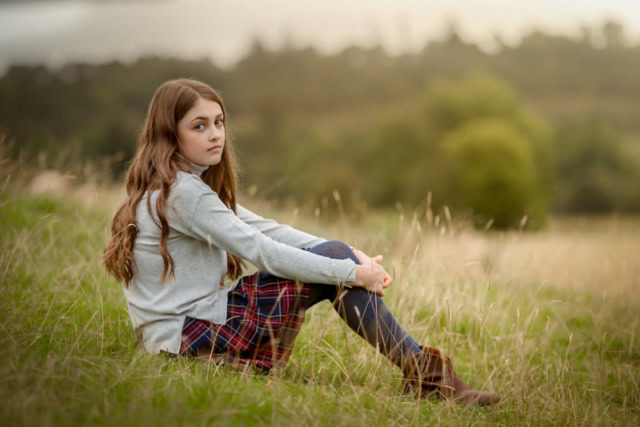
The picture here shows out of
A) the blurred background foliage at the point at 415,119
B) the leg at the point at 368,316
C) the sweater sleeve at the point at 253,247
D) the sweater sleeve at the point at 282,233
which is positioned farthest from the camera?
the blurred background foliage at the point at 415,119

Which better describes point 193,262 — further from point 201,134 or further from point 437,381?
point 437,381

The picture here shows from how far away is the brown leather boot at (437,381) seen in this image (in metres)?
2.48

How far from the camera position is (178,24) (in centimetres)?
2242

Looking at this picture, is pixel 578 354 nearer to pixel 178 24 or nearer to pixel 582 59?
pixel 178 24

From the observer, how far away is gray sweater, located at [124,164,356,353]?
2311 mm

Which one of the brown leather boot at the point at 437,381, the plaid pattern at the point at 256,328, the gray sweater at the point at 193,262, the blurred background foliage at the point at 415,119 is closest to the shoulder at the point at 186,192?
the gray sweater at the point at 193,262

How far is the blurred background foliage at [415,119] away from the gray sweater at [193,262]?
0.89m

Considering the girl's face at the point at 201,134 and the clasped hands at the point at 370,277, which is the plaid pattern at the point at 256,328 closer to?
the clasped hands at the point at 370,277

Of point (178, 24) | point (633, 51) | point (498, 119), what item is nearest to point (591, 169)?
point (498, 119)

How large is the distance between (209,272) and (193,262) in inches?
3.3

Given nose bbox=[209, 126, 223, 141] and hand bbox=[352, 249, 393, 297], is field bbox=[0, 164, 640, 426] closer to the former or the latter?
hand bbox=[352, 249, 393, 297]

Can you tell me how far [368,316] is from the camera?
246cm

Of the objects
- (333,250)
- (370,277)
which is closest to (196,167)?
(333,250)

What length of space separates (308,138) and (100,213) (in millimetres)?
38522
